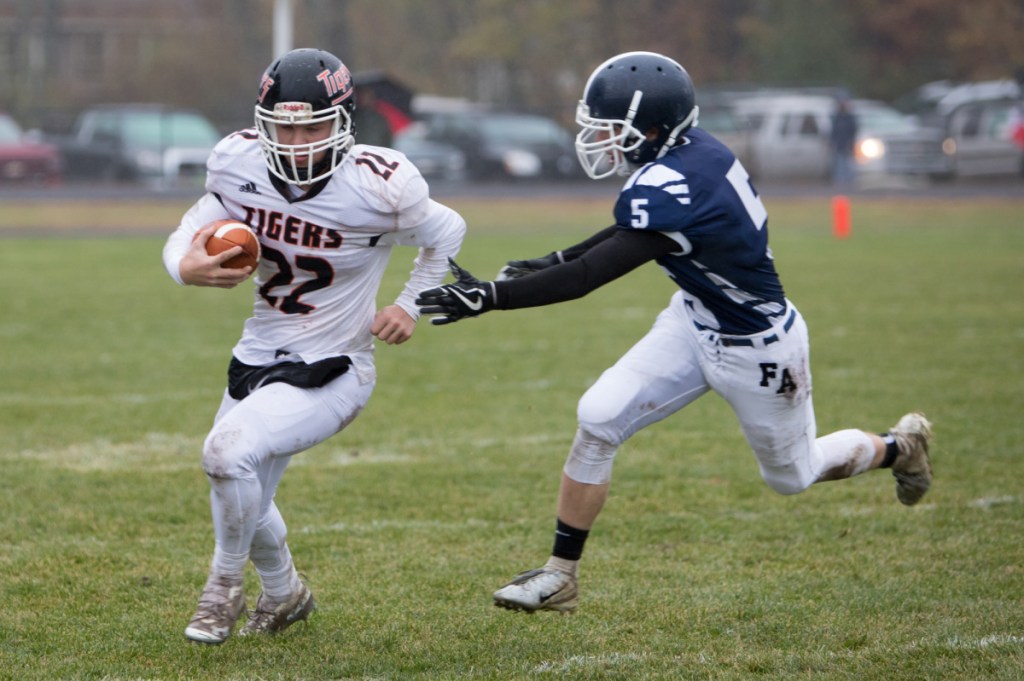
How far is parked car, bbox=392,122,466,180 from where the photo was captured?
2508cm

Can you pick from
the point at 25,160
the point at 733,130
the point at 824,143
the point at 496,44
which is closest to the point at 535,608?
the point at 25,160

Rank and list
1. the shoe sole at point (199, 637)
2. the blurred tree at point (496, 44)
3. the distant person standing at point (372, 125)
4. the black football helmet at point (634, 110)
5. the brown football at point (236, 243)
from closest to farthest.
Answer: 1. the shoe sole at point (199, 637)
2. the brown football at point (236, 243)
3. the black football helmet at point (634, 110)
4. the distant person standing at point (372, 125)
5. the blurred tree at point (496, 44)

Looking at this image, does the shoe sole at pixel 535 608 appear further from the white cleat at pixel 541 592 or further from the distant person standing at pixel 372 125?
the distant person standing at pixel 372 125

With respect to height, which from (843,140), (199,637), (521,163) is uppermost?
(199,637)

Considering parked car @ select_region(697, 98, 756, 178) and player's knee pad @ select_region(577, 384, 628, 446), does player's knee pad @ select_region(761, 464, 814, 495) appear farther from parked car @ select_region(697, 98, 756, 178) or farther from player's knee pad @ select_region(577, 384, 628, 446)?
parked car @ select_region(697, 98, 756, 178)

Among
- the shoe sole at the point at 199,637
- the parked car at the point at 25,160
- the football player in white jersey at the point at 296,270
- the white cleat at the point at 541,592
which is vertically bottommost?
the parked car at the point at 25,160

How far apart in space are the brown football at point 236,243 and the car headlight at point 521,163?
71.9 feet

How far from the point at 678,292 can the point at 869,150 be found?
23.2m

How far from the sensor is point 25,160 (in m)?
24.9

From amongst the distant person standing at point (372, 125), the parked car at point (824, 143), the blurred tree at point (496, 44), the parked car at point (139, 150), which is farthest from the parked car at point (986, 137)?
the parked car at point (139, 150)

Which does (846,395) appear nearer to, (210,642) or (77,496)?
(77,496)

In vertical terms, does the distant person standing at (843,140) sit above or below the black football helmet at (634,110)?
below

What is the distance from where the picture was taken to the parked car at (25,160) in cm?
2486

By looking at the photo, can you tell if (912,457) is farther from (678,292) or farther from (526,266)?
(526,266)
